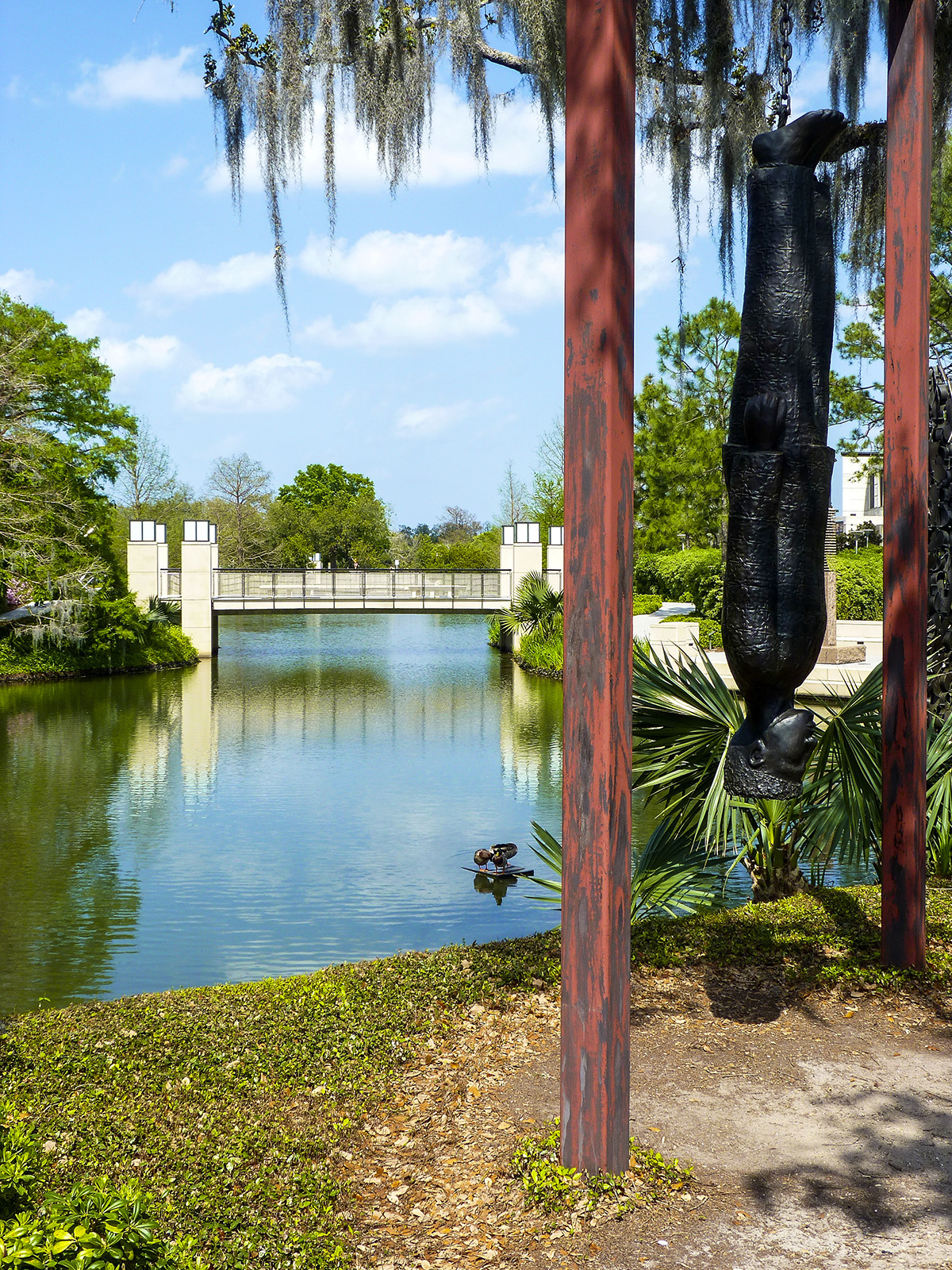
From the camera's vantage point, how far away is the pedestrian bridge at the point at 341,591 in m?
31.5

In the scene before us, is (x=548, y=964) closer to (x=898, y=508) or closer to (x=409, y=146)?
(x=898, y=508)

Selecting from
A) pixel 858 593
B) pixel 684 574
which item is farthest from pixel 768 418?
pixel 684 574

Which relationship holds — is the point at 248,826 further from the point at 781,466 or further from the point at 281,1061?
the point at 781,466

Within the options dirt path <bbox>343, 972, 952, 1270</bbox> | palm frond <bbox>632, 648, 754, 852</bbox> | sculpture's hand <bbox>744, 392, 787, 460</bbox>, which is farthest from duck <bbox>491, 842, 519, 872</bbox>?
sculpture's hand <bbox>744, 392, 787, 460</bbox>

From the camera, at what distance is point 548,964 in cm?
537

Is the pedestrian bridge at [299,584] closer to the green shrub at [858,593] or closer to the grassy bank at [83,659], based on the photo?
the grassy bank at [83,659]

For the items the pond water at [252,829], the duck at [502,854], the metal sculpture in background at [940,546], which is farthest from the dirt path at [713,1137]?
the duck at [502,854]

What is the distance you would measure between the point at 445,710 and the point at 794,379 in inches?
709

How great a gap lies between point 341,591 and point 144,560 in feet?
18.6

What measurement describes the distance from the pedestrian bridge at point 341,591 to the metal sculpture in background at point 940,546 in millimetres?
25131

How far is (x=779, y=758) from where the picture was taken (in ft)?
12.2

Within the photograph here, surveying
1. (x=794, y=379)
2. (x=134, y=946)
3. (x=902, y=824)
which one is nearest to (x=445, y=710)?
(x=134, y=946)

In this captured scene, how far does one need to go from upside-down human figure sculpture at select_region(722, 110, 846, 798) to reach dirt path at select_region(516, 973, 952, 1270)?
1205 millimetres

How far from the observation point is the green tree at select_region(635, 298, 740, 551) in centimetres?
2911
